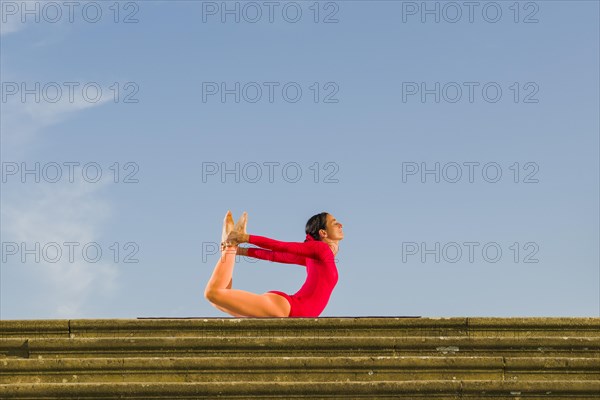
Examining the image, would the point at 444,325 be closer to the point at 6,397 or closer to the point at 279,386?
the point at 279,386

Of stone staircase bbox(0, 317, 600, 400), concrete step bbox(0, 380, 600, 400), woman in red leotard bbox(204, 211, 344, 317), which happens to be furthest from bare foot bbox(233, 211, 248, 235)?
concrete step bbox(0, 380, 600, 400)

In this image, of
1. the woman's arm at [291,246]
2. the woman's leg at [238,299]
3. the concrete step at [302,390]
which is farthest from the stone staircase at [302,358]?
the woman's arm at [291,246]

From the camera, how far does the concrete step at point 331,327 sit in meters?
9.31

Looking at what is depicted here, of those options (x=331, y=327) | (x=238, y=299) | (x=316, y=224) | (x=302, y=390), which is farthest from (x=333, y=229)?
(x=302, y=390)

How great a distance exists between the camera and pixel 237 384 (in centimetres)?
826

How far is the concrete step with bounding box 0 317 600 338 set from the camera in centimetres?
931

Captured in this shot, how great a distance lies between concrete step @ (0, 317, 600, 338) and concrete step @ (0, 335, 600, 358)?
0.28 metres

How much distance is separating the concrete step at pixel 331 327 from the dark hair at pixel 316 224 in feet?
9.70

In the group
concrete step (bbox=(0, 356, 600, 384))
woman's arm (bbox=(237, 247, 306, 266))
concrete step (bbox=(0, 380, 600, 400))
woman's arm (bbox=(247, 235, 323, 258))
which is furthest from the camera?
woman's arm (bbox=(237, 247, 306, 266))

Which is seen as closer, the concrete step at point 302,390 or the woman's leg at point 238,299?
the concrete step at point 302,390

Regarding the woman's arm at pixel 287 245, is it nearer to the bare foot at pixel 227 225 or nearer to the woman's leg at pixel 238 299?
the bare foot at pixel 227 225

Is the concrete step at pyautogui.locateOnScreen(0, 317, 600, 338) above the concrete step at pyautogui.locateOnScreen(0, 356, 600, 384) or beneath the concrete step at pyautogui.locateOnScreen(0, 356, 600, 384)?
above

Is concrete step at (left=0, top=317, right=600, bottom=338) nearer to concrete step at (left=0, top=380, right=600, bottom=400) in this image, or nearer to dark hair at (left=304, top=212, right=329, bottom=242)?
concrete step at (left=0, top=380, right=600, bottom=400)

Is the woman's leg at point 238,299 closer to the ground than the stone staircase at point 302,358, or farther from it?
farther from it
